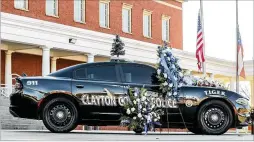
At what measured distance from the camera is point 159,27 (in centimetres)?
4112

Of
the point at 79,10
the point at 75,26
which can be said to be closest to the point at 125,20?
the point at 79,10

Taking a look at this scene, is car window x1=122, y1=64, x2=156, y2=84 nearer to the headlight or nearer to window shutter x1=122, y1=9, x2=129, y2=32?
the headlight

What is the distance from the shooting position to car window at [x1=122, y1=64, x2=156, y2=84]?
11508mm

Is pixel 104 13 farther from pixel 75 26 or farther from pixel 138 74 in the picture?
pixel 138 74

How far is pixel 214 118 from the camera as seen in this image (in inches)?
449

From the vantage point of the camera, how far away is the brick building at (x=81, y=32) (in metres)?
25.5

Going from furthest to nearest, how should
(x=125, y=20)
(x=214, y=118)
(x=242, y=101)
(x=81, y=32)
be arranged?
(x=125, y=20) < (x=81, y=32) < (x=242, y=101) < (x=214, y=118)

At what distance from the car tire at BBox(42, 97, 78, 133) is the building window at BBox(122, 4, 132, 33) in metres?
26.3

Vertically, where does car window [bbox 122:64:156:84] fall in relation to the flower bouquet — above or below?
above

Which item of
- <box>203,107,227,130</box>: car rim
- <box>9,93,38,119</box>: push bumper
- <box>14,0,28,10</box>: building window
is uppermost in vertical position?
<box>14,0,28,10</box>: building window

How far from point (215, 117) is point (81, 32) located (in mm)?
17555

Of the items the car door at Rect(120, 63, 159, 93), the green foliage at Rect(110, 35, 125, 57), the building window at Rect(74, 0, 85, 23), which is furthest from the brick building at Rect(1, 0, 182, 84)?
the car door at Rect(120, 63, 159, 93)

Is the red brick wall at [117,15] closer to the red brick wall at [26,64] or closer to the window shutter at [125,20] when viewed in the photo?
the window shutter at [125,20]

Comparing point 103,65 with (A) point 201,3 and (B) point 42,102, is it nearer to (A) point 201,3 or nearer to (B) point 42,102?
(B) point 42,102
